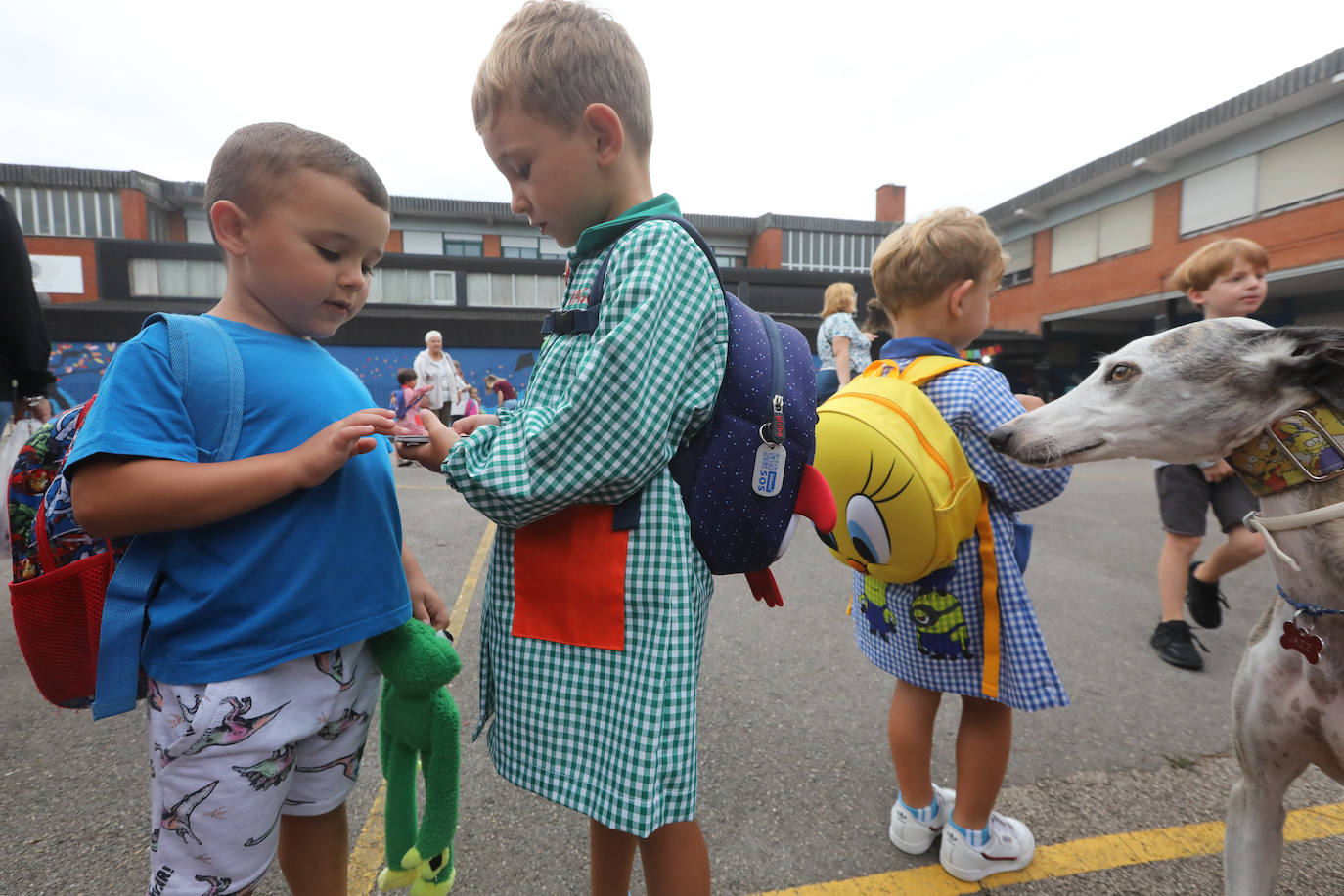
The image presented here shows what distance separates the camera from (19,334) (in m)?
2.52

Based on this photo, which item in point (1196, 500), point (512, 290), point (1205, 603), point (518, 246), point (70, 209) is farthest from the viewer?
point (518, 246)

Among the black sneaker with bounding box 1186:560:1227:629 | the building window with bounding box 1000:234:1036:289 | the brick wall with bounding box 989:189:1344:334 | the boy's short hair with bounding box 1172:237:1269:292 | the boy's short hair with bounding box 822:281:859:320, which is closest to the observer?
the boy's short hair with bounding box 1172:237:1269:292

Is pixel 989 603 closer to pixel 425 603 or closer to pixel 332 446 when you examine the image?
pixel 425 603

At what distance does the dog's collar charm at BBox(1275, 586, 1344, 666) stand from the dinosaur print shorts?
6.36 feet

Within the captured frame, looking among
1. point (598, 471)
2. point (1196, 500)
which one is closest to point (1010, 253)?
point (1196, 500)

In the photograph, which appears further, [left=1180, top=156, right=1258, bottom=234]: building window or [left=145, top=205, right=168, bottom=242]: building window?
[left=145, top=205, right=168, bottom=242]: building window

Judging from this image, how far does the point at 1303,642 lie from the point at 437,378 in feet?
33.0

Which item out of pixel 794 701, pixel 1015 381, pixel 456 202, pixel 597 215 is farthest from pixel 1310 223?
pixel 456 202

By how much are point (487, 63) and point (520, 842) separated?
208 centimetres

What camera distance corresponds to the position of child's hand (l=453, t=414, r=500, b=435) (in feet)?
4.22

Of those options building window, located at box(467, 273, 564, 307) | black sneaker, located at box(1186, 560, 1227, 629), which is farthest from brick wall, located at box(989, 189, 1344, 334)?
black sneaker, located at box(1186, 560, 1227, 629)

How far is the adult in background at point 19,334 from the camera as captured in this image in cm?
246

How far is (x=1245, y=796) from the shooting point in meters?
1.51

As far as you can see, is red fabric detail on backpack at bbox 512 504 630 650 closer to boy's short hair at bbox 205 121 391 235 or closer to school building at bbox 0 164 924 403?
boy's short hair at bbox 205 121 391 235
